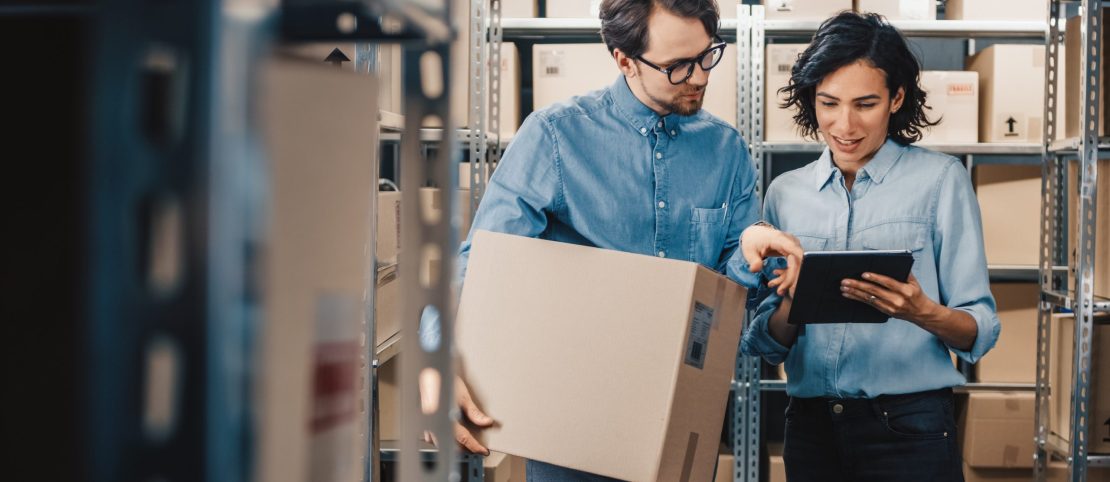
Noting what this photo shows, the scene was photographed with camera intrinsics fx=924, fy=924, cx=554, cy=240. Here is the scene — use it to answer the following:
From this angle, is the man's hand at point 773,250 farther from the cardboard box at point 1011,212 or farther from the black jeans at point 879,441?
the cardboard box at point 1011,212

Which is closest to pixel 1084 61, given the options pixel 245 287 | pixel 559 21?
pixel 559 21

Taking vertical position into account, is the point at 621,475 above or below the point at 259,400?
below

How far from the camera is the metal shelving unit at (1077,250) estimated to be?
7.11ft

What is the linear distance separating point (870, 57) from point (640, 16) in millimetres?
508

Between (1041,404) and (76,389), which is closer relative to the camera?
(76,389)

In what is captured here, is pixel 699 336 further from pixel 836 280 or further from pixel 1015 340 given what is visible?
pixel 1015 340

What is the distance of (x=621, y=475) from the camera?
1196 mm

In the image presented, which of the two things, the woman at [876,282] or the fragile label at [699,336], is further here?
the woman at [876,282]

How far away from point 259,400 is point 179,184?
0.09 m

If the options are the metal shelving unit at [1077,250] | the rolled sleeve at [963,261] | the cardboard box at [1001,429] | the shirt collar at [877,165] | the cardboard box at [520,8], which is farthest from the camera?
the cardboard box at [520,8]

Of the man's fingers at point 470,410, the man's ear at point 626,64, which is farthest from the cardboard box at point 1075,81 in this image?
the man's fingers at point 470,410

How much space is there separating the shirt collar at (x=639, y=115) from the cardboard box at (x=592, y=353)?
371 millimetres

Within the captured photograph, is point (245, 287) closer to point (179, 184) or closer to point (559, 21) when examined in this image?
point (179, 184)

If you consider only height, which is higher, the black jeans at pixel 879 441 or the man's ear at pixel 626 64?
the man's ear at pixel 626 64
